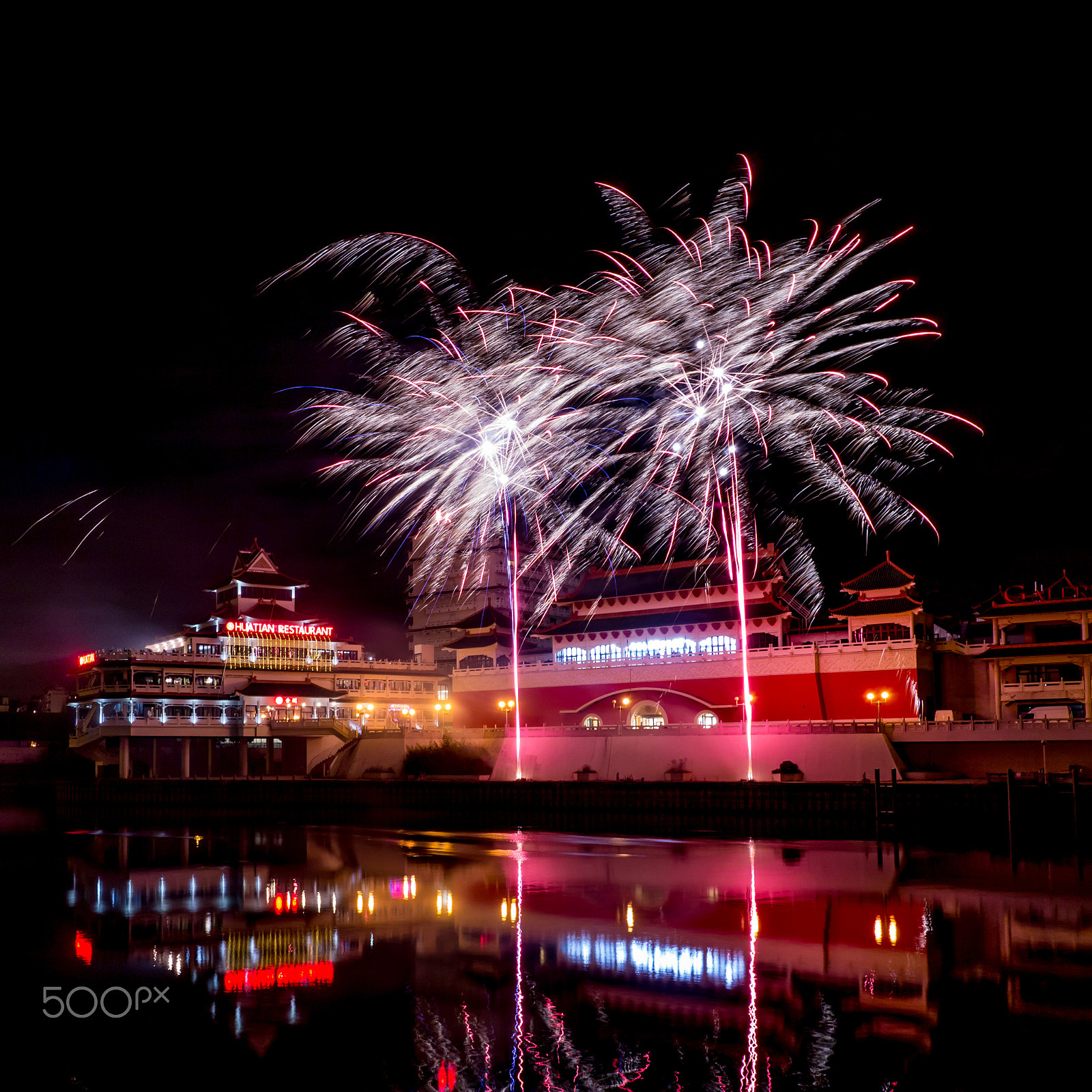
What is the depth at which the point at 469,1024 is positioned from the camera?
12.9 metres

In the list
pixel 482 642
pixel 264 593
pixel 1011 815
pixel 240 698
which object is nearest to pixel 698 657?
pixel 482 642

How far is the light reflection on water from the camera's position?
11.9 meters

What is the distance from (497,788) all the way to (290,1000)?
31836mm

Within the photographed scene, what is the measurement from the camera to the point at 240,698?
5831cm

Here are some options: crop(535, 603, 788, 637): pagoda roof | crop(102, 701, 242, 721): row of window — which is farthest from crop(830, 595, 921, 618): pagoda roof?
crop(102, 701, 242, 721): row of window

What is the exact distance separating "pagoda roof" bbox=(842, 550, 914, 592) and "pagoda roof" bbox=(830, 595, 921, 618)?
1.76 ft

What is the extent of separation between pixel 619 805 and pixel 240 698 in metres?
26.1

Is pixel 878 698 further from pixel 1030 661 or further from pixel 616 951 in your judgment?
pixel 616 951

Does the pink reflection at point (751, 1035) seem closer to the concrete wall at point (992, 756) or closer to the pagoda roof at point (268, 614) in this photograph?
the concrete wall at point (992, 756)

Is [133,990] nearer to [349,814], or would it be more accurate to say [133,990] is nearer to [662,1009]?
[662,1009]

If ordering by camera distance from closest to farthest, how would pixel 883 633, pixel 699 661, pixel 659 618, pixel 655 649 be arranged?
pixel 883 633, pixel 699 661, pixel 655 649, pixel 659 618

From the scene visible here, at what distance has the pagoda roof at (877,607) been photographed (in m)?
43.8

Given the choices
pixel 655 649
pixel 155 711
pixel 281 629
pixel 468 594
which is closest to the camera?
pixel 655 649

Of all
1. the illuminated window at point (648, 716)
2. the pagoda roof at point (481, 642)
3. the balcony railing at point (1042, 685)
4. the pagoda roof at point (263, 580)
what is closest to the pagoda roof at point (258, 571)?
the pagoda roof at point (263, 580)
